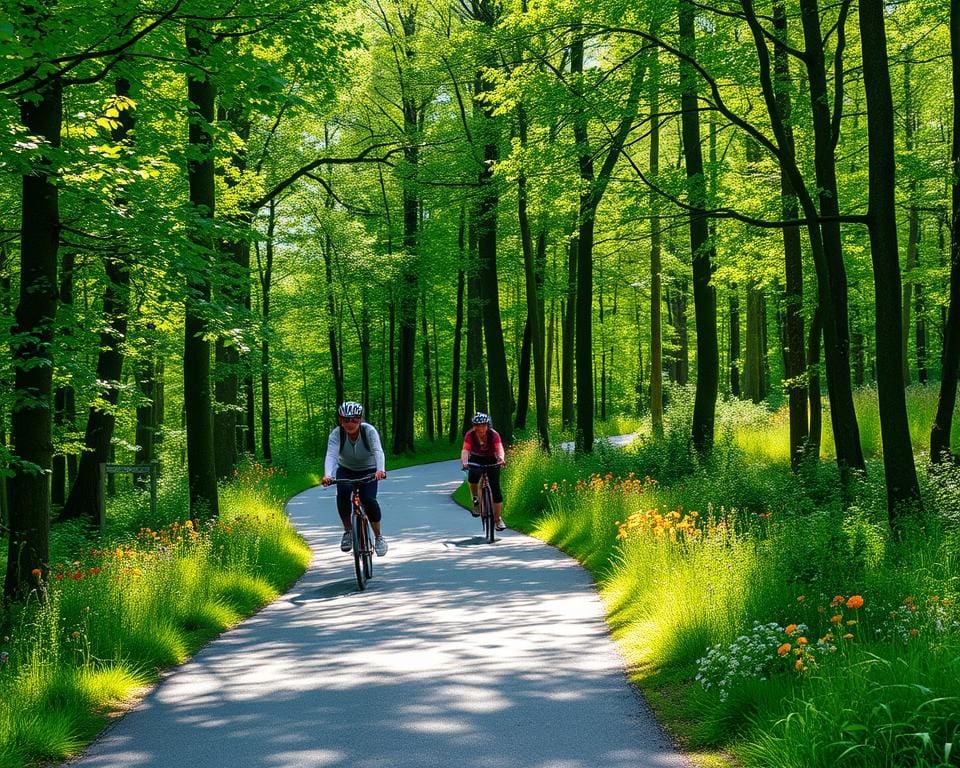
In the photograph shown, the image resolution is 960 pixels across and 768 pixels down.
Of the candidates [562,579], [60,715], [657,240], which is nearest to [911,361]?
[657,240]

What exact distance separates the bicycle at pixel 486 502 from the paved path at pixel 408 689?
12.0 feet

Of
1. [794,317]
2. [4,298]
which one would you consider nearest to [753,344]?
[794,317]

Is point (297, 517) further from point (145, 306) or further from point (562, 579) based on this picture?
point (562, 579)

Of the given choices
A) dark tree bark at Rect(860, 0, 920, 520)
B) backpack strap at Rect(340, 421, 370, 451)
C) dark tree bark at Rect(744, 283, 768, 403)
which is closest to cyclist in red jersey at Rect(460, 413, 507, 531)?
backpack strap at Rect(340, 421, 370, 451)

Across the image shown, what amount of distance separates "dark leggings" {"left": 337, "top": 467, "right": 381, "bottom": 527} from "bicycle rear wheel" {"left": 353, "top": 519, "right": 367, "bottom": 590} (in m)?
0.32

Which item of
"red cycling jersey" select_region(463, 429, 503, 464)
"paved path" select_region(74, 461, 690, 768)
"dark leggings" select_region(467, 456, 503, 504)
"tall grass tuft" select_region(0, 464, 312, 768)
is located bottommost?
"paved path" select_region(74, 461, 690, 768)

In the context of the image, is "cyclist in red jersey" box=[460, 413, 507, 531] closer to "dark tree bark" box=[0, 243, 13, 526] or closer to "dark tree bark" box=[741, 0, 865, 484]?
"dark tree bark" box=[741, 0, 865, 484]

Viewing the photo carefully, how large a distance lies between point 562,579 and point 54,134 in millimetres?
7471

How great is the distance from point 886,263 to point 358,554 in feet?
22.0

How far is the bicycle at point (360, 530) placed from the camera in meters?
10.9

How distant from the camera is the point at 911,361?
43281mm

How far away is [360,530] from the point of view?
1114 cm

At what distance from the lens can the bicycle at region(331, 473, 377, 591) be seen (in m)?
10.9

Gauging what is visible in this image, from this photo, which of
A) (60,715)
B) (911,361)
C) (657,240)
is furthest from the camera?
(911,361)
